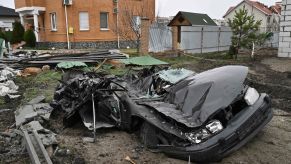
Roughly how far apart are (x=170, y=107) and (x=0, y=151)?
2742 mm

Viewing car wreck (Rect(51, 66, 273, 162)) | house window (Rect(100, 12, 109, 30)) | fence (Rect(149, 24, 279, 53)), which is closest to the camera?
car wreck (Rect(51, 66, 273, 162))

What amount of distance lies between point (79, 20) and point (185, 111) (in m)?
23.2

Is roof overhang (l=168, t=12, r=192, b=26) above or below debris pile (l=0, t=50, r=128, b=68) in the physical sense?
above

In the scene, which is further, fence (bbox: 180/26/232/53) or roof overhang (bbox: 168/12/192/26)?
roof overhang (bbox: 168/12/192/26)

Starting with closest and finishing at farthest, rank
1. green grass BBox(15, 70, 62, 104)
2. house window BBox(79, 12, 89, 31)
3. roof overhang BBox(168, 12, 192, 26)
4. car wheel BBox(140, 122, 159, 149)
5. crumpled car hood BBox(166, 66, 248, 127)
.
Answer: crumpled car hood BBox(166, 66, 248, 127) < car wheel BBox(140, 122, 159, 149) < green grass BBox(15, 70, 62, 104) < roof overhang BBox(168, 12, 192, 26) < house window BBox(79, 12, 89, 31)

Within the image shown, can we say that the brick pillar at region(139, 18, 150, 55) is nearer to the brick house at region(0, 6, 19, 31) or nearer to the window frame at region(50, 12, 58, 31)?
the window frame at region(50, 12, 58, 31)

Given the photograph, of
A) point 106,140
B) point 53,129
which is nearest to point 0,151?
point 53,129

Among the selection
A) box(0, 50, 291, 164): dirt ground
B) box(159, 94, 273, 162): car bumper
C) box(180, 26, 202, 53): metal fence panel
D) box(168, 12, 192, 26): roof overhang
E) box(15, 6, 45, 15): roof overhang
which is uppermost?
box(15, 6, 45, 15): roof overhang

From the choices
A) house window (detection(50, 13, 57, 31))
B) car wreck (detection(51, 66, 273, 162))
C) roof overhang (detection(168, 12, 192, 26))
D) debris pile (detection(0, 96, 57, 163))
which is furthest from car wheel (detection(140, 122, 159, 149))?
house window (detection(50, 13, 57, 31))

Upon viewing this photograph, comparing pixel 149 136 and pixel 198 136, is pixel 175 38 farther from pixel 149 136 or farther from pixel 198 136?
pixel 198 136

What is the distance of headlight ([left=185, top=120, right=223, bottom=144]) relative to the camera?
12.9ft

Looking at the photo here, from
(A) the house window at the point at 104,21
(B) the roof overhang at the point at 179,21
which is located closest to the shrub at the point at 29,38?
(A) the house window at the point at 104,21

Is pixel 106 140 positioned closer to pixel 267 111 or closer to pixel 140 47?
pixel 267 111

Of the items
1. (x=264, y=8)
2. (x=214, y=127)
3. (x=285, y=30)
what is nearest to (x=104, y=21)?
(x=285, y=30)
